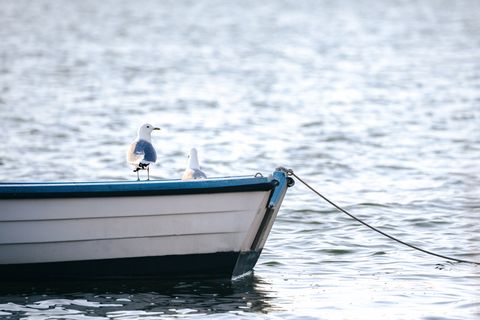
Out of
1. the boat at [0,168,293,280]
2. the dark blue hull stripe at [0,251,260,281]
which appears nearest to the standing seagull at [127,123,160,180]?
the boat at [0,168,293,280]

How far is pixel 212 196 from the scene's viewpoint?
11.1m

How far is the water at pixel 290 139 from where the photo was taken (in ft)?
37.2

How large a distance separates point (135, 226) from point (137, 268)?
0.54 metres

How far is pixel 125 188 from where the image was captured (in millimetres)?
11000

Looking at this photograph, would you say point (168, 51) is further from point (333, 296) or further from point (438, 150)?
point (333, 296)

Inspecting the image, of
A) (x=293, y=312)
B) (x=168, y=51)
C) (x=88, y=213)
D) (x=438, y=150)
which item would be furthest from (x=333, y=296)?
(x=168, y=51)

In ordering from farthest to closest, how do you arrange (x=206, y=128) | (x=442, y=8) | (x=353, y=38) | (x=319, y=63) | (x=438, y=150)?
(x=442, y=8) < (x=353, y=38) < (x=319, y=63) < (x=206, y=128) < (x=438, y=150)

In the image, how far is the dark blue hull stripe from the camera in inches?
451

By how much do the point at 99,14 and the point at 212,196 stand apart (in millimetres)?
62580

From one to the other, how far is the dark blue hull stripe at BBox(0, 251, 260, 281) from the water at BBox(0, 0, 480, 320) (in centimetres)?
11

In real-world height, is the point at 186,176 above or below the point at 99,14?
below

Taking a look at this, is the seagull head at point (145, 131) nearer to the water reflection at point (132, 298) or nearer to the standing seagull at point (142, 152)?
the standing seagull at point (142, 152)

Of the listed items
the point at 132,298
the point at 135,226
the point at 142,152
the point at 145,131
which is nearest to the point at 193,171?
the point at 142,152

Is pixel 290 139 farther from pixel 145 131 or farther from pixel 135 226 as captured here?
pixel 135 226
